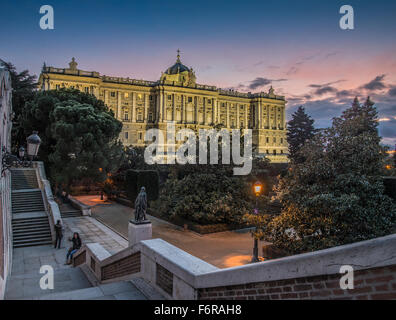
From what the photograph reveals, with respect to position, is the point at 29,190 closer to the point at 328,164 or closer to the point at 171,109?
the point at 328,164

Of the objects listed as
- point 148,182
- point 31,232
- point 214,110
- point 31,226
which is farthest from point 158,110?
point 31,232

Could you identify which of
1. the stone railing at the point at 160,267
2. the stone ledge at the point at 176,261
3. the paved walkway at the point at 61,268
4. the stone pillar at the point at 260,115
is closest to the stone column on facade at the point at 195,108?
the stone pillar at the point at 260,115

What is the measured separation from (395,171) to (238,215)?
1017 centimetres

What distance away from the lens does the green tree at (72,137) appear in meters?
20.7

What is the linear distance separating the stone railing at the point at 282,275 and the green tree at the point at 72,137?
17215 mm

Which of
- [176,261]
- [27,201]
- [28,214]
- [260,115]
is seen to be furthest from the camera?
[260,115]

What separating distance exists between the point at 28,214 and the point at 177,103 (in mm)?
55784

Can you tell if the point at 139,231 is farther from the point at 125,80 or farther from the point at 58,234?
the point at 125,80

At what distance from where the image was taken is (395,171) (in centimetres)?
1752

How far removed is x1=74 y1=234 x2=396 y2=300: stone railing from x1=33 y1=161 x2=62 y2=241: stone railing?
1071 cm

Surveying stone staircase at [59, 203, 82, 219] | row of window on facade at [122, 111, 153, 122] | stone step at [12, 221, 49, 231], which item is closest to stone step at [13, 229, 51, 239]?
stone step at [12, 221, 49, 231]

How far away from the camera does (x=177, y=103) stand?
68812mm

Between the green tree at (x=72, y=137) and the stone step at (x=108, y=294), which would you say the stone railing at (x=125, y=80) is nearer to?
the green tree at (x=72, y=137)

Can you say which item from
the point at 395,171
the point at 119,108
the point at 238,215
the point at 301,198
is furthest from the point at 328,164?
the point at 119,108
